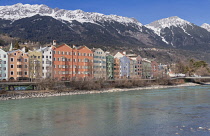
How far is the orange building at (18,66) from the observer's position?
2660 inches

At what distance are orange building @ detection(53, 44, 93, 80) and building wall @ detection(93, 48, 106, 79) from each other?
2.67 metres

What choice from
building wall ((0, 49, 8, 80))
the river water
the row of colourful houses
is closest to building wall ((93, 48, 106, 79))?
the row of colourful houses

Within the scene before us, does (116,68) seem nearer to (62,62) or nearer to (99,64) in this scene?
(99,64)

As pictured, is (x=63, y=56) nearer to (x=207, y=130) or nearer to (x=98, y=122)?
(x=98, y=122)

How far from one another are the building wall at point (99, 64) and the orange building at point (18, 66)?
2376 centimetres

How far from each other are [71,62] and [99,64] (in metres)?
12.7

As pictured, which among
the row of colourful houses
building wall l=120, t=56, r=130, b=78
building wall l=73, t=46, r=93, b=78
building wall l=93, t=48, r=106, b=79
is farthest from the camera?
building wall l=120, t=56, r=130, b=78

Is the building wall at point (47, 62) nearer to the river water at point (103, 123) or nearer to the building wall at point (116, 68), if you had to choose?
the building wall at point (116, 68)

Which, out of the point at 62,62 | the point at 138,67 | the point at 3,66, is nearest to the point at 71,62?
the point at 62,62

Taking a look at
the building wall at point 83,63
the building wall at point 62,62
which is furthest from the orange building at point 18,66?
the building wall at point 83,63

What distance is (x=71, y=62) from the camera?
79.8 meters

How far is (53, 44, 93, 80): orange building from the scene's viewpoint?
75812 mm

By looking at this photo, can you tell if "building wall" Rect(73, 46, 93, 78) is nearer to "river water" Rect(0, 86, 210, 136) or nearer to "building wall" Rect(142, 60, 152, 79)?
"building wall" Rect(142, 60, 152, 79)

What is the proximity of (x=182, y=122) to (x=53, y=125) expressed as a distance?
12.4 metres
